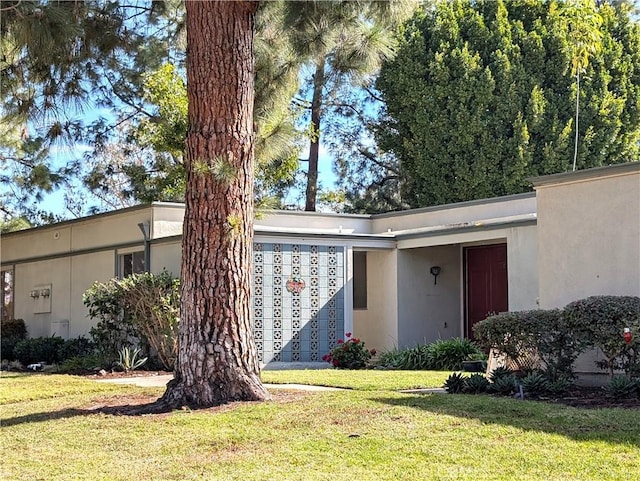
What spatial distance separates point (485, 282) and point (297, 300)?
4.47 meters

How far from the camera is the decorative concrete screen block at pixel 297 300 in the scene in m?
16.4

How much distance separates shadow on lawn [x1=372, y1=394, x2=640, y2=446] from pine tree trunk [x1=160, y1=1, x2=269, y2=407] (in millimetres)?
1688

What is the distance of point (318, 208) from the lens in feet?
104

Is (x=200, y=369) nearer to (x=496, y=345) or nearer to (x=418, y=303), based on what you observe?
(x=496, y=345)

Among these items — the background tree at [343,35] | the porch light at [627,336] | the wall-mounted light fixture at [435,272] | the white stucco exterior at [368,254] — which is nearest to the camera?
the porch light at [627,336]

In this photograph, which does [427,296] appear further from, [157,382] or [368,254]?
[157,382]

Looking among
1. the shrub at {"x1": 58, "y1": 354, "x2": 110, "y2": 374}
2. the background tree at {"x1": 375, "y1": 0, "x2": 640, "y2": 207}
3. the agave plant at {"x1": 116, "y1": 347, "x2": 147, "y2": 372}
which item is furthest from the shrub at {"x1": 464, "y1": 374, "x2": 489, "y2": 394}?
the background tree at {"x1": 375, "y1": 0, "x2": 640, "y2": 207}

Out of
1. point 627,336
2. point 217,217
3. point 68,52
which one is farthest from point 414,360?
point 68,52

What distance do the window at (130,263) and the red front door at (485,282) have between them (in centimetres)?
694

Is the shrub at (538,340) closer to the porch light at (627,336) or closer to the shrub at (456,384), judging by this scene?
the porch light at (627,336)

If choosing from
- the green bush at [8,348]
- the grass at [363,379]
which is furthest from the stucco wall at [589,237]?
the green bush at [8,348]

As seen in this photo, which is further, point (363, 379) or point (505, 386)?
point (363, 379)

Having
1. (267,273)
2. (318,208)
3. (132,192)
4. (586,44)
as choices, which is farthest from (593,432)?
(318,208)

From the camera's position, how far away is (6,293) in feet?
73.8
